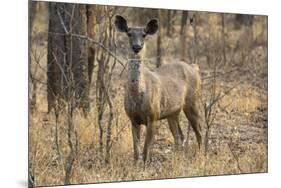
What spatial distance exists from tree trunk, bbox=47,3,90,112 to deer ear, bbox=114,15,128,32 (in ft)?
0.95

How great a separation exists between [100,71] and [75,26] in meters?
0.47

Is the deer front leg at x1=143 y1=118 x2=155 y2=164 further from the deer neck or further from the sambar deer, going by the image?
the deer neck

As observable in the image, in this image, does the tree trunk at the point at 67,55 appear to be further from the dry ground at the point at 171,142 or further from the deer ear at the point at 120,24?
the deer ear at the point at 120,24

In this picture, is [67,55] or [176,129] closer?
[67,55]

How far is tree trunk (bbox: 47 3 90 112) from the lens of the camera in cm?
612

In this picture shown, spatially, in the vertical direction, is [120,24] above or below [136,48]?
above

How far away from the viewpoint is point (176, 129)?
6.68m

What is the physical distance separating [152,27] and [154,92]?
60cm

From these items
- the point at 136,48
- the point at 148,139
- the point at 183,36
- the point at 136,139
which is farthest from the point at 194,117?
the point at 136,48

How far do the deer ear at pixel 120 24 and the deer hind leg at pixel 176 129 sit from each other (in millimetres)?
968

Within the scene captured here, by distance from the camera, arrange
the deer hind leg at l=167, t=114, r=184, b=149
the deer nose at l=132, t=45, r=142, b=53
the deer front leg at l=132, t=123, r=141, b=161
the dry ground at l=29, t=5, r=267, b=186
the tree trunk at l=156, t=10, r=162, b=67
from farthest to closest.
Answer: the deer hind leg at l=167, t=114, r=184, b=149
the tree trunk at l=156, t=10, r=162, b=67
the deer front leg at l=132, t=123, r=141, b=161
the deer nose at l=132, t=45, r=142, b=53
the dry ground at l=29, t=5, r=267, b=186

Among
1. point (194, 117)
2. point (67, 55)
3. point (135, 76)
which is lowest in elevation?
point (194, 117)

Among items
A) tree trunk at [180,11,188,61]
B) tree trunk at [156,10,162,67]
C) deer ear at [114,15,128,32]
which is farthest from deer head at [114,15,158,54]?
tree trunk at [180,11,188,61]

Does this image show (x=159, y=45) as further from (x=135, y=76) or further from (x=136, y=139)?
(x=136, y=139)
